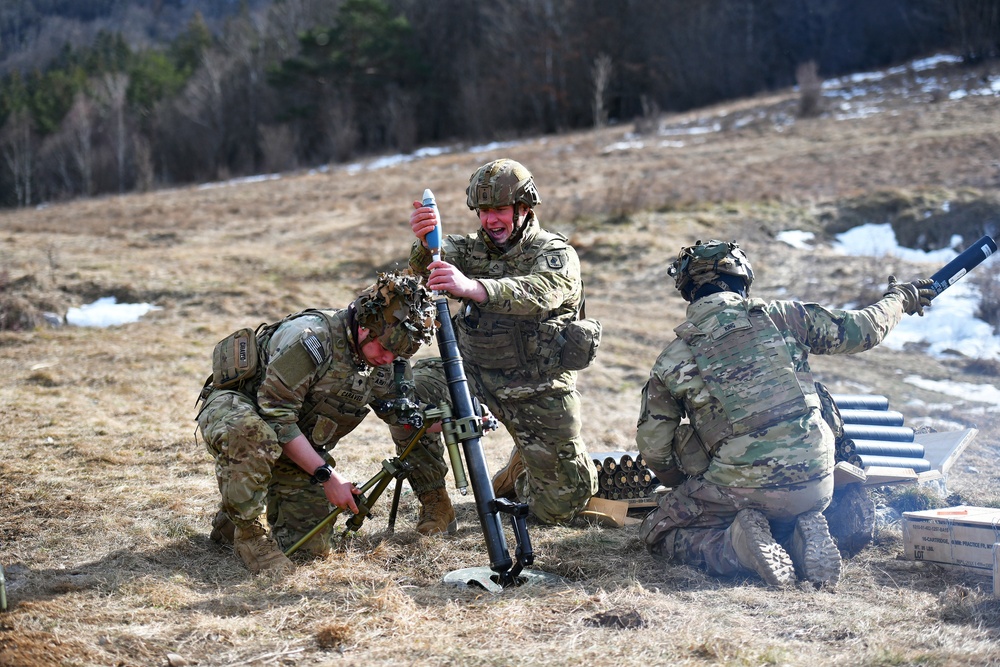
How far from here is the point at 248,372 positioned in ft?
17.7

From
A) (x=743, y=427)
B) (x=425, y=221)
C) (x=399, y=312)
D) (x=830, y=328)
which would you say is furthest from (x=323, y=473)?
(x=830, y=328)

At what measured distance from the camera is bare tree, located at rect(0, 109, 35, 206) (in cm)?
4688

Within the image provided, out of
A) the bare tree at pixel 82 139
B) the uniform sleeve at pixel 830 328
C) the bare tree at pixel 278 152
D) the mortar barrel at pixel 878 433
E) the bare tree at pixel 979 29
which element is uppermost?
the bare tree at pixel 82 139

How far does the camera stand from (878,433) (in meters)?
6.67

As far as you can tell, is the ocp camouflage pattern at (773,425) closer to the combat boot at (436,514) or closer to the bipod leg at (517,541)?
the bipod leg at (517,541)

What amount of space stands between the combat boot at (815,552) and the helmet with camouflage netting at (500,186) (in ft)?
8.47

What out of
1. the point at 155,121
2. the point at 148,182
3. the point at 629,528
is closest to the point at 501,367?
the point at 629,528

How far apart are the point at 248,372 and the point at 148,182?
1349 inches

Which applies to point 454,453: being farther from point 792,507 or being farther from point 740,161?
point 740,161

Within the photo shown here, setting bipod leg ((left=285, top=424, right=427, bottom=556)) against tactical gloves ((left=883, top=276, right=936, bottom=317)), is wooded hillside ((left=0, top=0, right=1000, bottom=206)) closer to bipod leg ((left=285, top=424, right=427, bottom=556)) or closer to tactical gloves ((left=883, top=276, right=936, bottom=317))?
tactical gloves ((left=883, top=276, right=936, bottom=317))

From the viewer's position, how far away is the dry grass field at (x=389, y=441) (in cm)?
435

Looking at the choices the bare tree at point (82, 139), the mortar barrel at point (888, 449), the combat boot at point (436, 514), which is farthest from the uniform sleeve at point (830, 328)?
the bare tree at point (82, 139)

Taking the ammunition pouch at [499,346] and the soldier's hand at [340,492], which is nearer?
the soldier's hand at [340,492]

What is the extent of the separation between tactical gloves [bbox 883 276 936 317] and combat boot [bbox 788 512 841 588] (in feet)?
4.88
